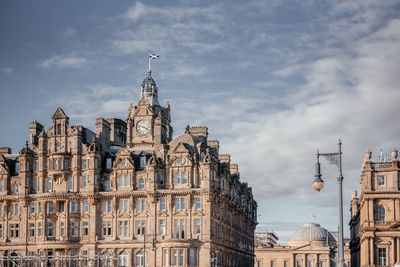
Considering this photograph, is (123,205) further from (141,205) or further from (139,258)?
(139,258)

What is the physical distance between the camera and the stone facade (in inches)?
3760

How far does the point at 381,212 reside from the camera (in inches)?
3834

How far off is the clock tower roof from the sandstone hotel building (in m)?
26.8

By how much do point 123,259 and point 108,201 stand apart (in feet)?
30.9

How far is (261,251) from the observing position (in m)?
180

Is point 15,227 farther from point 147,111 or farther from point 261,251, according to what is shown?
point 261,251

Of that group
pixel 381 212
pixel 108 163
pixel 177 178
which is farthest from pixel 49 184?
pixel 381 212

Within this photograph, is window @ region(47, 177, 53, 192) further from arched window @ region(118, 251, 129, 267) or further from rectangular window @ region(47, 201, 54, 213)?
arched window @ region(118, 251, 129, 267)

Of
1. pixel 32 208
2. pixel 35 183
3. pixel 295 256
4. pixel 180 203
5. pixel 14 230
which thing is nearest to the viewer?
pixel 180 203

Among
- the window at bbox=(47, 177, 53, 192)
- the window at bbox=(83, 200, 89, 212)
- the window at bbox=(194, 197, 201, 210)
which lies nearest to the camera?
the window at bbox=(194, 197, 201, 210)

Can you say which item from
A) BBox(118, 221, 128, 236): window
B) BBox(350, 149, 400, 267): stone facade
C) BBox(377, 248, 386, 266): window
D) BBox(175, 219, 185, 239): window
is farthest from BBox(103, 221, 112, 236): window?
BBox(377, 248, 386, 266): window

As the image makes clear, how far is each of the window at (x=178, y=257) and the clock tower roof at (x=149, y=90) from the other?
44533mm

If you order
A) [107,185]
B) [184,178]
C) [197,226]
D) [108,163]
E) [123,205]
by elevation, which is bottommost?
[197,226]

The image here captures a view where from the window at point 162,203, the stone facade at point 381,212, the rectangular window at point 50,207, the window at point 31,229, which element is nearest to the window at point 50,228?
the rectangular window at point 50,207
